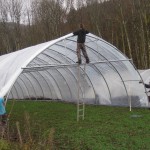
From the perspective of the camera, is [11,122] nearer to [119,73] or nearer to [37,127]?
[37,127]

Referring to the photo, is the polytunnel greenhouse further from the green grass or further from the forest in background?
the forest in background

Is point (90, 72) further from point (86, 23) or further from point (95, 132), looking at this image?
point (86, 23)

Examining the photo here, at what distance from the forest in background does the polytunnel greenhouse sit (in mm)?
9224

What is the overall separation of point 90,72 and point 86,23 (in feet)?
66.7

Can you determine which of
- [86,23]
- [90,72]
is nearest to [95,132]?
[90,72]

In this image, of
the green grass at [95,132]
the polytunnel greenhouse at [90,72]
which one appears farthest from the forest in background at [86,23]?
the green grass at [95,132]

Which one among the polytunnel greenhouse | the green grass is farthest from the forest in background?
the green grass

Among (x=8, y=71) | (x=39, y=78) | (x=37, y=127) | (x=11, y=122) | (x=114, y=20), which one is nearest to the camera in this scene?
(x=8, y=71)

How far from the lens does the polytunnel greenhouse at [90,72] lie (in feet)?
48.0

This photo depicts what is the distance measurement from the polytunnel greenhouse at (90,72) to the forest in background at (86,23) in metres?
9.22

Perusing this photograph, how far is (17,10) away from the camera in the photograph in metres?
48.2

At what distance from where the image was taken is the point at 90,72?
19141 millimetres

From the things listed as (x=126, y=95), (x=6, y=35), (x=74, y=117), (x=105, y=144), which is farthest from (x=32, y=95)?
(x=6, y=35)

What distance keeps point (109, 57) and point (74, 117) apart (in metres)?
3.53
